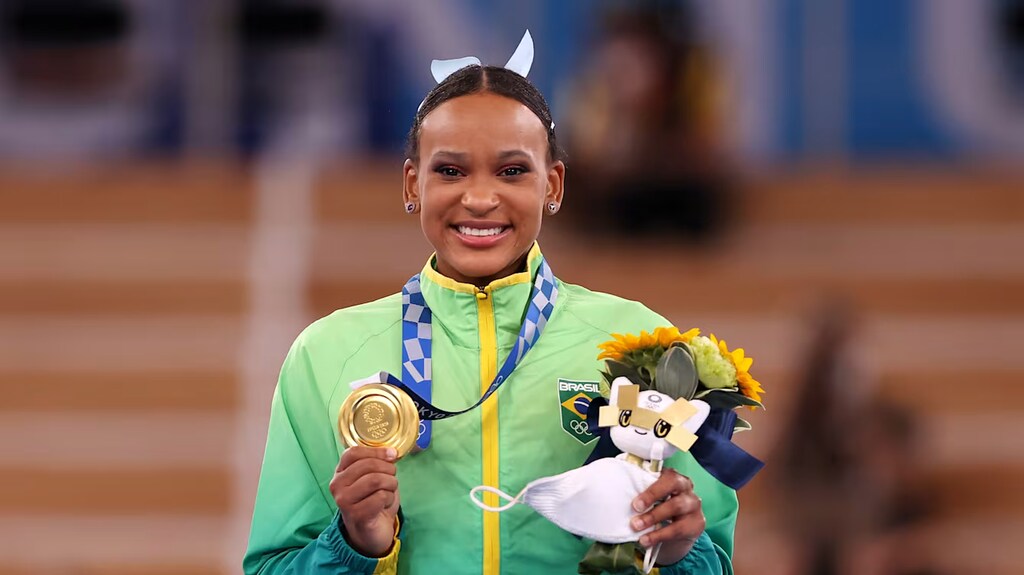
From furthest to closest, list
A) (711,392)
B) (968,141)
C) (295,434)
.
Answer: (968,141) → (295,434) → (711,392)

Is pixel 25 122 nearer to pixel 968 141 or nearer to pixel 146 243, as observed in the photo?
pixel 146 243

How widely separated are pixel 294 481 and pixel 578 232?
16.4 feet

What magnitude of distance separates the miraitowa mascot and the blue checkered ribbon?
0.48 feet

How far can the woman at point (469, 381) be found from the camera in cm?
208

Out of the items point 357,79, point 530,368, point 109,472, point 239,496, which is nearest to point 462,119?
point 530,368

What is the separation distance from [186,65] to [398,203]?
5.22 feet

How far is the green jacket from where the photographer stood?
2076 mm

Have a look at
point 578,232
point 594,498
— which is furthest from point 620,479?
point 578,232

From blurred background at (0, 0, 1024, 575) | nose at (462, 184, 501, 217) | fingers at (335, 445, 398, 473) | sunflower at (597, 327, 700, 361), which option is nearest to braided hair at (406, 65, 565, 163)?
nose at (462, 184, 501, 217)

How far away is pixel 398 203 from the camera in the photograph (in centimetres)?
778

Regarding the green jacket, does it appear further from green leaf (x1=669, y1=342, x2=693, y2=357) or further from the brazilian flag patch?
green leaf (x1=669, y1=342, x2=693, y2=357)

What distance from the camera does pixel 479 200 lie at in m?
2.09

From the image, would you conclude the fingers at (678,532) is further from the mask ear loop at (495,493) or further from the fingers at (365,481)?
the fingers at (365,481)

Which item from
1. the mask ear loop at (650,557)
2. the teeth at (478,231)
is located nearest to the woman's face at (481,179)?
the teeth at (478,231)
